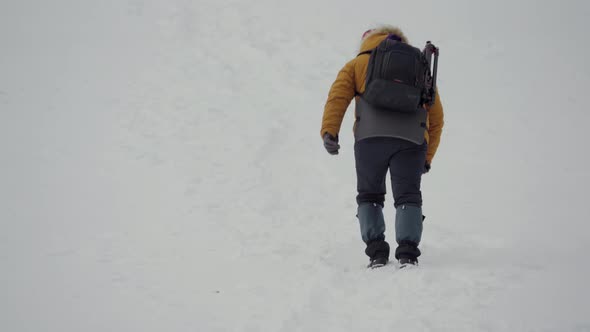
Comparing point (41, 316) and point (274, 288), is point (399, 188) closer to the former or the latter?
point (274, 288)

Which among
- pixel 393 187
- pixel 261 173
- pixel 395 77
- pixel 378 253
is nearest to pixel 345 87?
pixel 395 77

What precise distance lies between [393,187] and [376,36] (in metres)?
1.10

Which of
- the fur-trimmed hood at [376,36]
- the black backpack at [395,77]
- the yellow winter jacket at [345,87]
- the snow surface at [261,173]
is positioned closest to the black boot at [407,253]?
the snow surface at [261,173]

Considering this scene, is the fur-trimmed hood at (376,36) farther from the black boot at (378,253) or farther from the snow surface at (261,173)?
the snow surface at (261,173)

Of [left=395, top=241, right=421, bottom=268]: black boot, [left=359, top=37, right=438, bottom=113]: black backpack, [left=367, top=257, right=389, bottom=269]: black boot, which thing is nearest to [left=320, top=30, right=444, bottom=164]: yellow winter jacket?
[left=359, top=37, right=438, bottom=113]: black backpack

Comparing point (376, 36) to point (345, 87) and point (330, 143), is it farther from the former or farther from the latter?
point (330, 143)

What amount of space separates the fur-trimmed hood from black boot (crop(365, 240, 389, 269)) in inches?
55.1

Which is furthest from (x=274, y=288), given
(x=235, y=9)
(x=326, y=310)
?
(x=235, y=9)

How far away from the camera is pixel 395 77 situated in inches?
145

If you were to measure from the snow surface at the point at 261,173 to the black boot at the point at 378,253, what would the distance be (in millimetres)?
128

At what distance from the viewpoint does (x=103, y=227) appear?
5.07 meters

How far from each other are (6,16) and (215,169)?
614cm

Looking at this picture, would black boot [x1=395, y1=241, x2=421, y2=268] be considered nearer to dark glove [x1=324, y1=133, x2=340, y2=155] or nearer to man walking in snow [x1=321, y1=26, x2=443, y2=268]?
man walking in snow [x1=321, y1=26, x2=443, y2=268]

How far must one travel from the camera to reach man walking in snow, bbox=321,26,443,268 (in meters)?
3.76
